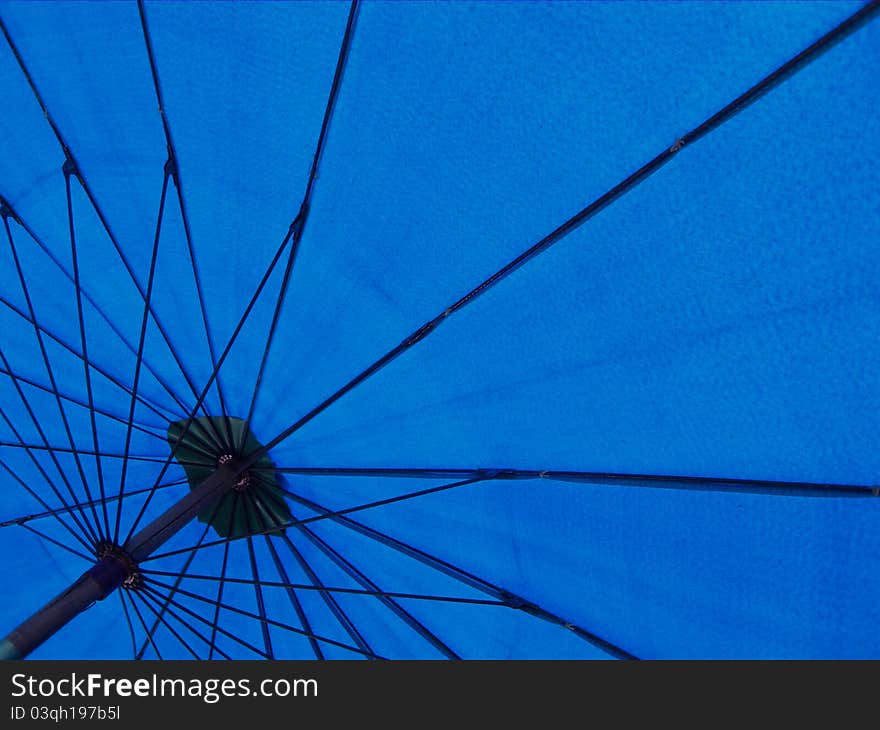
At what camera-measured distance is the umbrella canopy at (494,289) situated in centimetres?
209

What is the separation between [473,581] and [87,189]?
2189mm

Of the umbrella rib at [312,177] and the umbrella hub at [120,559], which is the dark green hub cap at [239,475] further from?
the umbrella hub at [120,559]

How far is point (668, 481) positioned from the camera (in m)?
2.68

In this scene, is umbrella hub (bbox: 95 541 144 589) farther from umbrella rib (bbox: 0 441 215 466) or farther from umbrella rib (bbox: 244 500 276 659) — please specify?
umbrella rib (bbox: 244 500 276 659)

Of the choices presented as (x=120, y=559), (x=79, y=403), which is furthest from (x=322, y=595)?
(x=79, y=403)

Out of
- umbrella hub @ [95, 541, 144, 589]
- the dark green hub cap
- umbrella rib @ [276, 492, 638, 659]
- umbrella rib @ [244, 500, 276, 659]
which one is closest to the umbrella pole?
umbrella hub @ [95, 541, 144, 589]

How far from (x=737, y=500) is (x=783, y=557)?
251 mm

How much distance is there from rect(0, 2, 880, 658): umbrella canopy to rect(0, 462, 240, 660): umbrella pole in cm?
5

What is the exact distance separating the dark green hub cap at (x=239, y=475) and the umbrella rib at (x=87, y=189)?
0.27 meters

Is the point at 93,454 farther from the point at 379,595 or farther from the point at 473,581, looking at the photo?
the point at 473,581

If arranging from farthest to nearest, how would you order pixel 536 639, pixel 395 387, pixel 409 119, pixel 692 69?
pixel 536 639
pixel 395 387
pixel 409 119
pixel 692 69

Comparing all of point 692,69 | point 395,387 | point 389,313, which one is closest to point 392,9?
point 692,69
